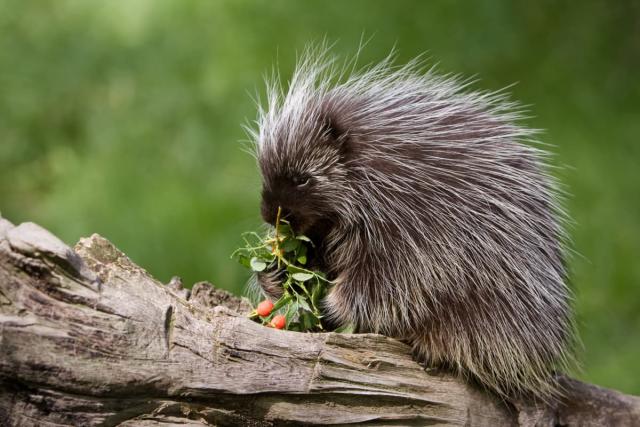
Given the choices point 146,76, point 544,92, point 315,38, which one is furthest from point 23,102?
point 544,92

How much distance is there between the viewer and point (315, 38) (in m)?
6.01

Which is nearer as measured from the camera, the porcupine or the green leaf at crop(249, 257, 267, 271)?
the porcupine

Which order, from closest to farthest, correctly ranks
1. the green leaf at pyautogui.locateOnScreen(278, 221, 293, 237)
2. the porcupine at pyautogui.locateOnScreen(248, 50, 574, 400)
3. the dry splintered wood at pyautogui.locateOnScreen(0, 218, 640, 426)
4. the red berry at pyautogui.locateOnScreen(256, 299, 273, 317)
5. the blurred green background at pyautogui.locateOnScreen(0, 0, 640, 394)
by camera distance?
the dry splintered wood at pyautogui.locateOnScreen(0, 218, 640, 426) < the porcupine at pyautogui.locateOnScreen(248, 50, 574, 400) < the red berry at pyautogui.locateOnScreen(256, 299, 273, 317) < the green leaf at pyautogui.locateOnScreen(278, 221, 293, 237) < the blurred green background at pyautogui.locateOnScreen(0, 0, 640, 394)

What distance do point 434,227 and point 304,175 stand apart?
0.51 meters

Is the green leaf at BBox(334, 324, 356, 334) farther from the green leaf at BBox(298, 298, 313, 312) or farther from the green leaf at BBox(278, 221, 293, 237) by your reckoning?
the green leaf at BBox(278, 221, 293, 237)

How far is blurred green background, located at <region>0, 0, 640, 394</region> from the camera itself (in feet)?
18.2

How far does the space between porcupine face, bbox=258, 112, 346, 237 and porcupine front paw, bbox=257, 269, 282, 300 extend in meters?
0.25

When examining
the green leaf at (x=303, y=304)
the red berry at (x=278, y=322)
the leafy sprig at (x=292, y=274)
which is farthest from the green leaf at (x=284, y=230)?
the red berry at (x=278, y=322)

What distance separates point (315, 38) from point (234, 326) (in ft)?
12.1

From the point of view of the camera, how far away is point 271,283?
3.38 metres

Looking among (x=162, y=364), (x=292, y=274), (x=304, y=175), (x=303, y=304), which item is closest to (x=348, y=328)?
(x=303, y=304)

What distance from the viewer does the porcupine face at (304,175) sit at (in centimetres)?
317

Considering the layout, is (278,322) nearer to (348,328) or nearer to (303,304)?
(303,304)

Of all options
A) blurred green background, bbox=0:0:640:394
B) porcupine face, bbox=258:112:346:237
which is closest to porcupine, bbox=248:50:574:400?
porcupine face, bbox=258:112:346:237
